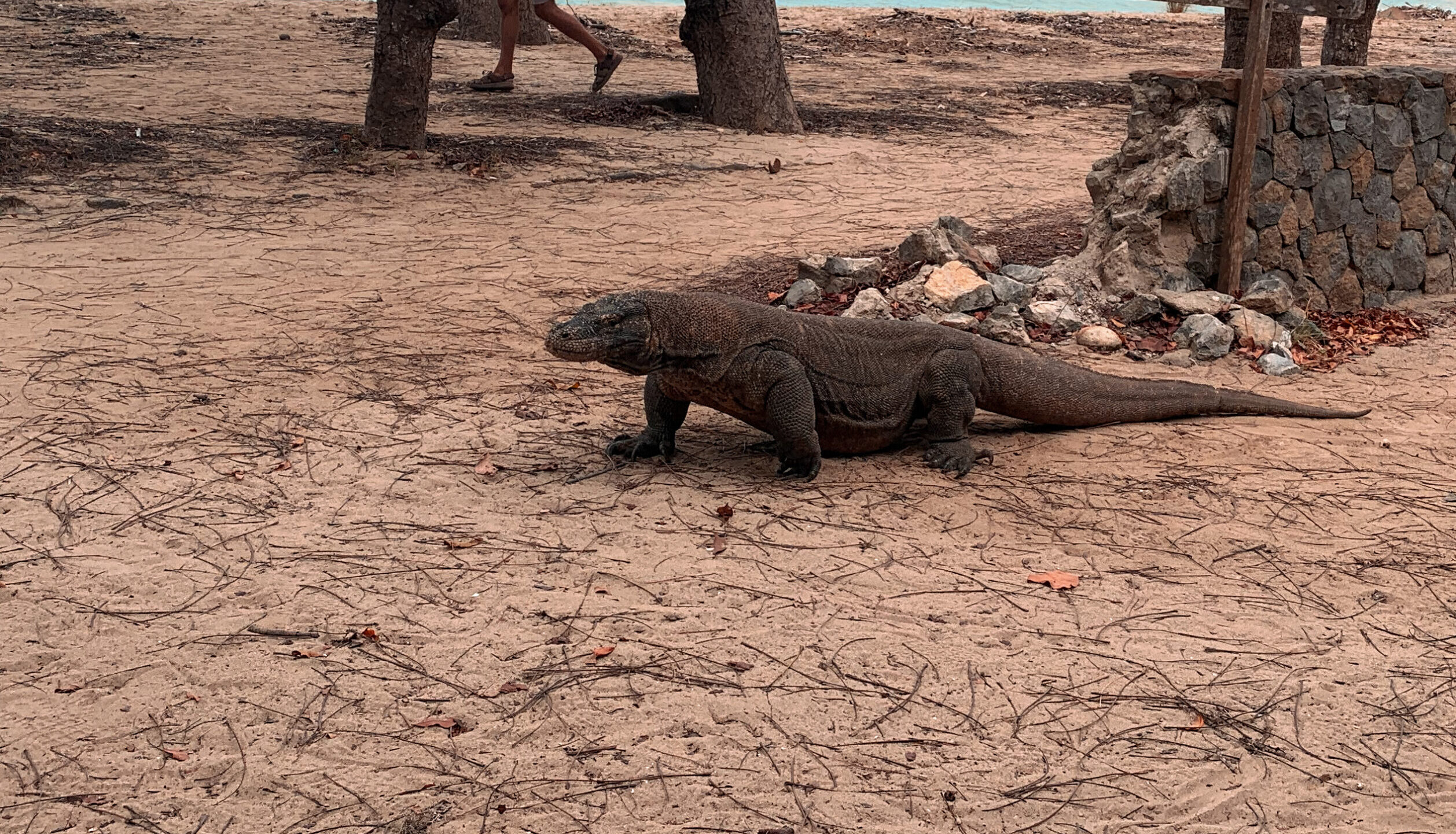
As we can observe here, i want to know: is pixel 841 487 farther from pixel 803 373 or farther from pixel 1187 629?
pixel 1187 629

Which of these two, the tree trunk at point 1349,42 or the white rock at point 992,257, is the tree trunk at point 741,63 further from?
the white rock at point 992,257

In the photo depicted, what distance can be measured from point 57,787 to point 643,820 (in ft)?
4.62

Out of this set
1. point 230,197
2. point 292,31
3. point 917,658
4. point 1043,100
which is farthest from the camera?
point 292,31

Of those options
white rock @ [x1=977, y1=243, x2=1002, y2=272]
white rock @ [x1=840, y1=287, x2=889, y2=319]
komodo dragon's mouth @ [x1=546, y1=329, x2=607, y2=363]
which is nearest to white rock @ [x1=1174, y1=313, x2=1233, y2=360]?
white rock @ [x1=977, y1=243, x2=1002, y2=272]

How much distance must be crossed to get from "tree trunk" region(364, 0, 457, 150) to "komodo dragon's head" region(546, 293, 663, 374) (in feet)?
20.2

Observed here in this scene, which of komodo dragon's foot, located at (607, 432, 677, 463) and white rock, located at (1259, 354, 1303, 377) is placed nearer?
komodo dragon's foot, located at (607, 432, 677, 463)

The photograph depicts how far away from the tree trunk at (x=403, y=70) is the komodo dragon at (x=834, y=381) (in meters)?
6.07

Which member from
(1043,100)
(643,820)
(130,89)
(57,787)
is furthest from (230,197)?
(1043,100)

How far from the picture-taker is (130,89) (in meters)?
13.0

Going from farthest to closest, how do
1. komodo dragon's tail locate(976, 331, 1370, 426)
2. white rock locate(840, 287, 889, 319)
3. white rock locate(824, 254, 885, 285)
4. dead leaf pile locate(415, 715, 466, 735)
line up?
1. white rock locate(824, 254, 885, 285)
2. white rock locate(840, 287, 889, 319)
3. komodo dragon's tail locate(976, 331, 1370, 426)
4. dead leaf pile locate(415, 715, 466, 735)

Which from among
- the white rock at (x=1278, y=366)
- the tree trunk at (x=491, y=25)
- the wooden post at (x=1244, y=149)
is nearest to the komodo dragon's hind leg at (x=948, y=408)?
the white rock at (x=1278, y=366)

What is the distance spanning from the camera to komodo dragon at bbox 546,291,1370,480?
512cm

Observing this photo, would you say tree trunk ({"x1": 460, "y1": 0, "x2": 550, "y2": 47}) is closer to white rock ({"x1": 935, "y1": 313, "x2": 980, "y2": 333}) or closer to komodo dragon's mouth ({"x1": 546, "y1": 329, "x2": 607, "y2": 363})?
white rock ({"x1": 935, "y1": 313, "x2": 980, "y2": 333})

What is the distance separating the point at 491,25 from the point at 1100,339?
46.2 ft
